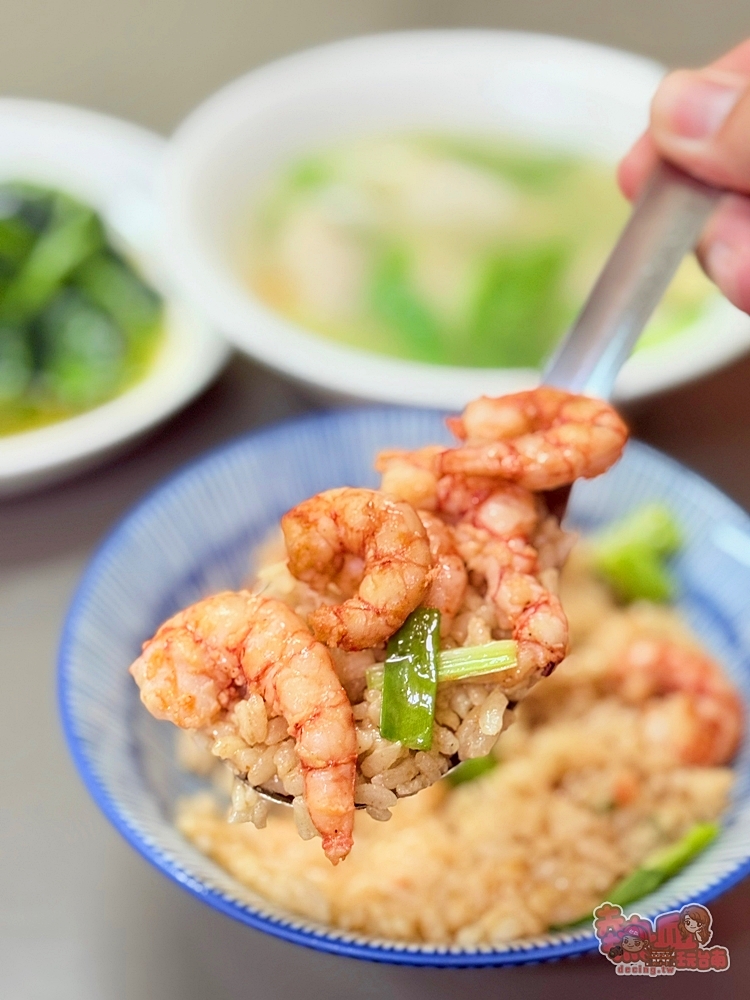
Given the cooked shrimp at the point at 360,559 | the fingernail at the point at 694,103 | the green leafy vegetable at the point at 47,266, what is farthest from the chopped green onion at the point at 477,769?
the green leafy vegetable at the point at 47,266

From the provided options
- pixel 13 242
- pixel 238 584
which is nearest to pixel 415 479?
pixel 238 584

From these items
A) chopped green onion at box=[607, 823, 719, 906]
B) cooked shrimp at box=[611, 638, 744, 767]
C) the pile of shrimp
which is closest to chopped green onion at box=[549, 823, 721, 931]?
chopped green onion at box=[607, 823, 719, 906]

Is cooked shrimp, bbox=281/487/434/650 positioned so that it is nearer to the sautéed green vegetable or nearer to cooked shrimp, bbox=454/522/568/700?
cooked shrimp, bbox=454/522/568/700

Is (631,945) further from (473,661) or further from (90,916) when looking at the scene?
(90,916)

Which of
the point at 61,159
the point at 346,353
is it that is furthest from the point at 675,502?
the point at 61,159

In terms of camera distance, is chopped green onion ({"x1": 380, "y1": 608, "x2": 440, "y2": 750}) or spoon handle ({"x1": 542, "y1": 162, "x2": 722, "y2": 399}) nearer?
chopped green onion ({"x1": 380, "y1": 608, "x2": 440, "y2": 750})

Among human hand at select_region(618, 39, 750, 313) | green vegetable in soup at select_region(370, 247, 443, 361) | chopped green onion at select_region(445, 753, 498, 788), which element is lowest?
chopped green onion at select_region(445, 753, 498, 788)
